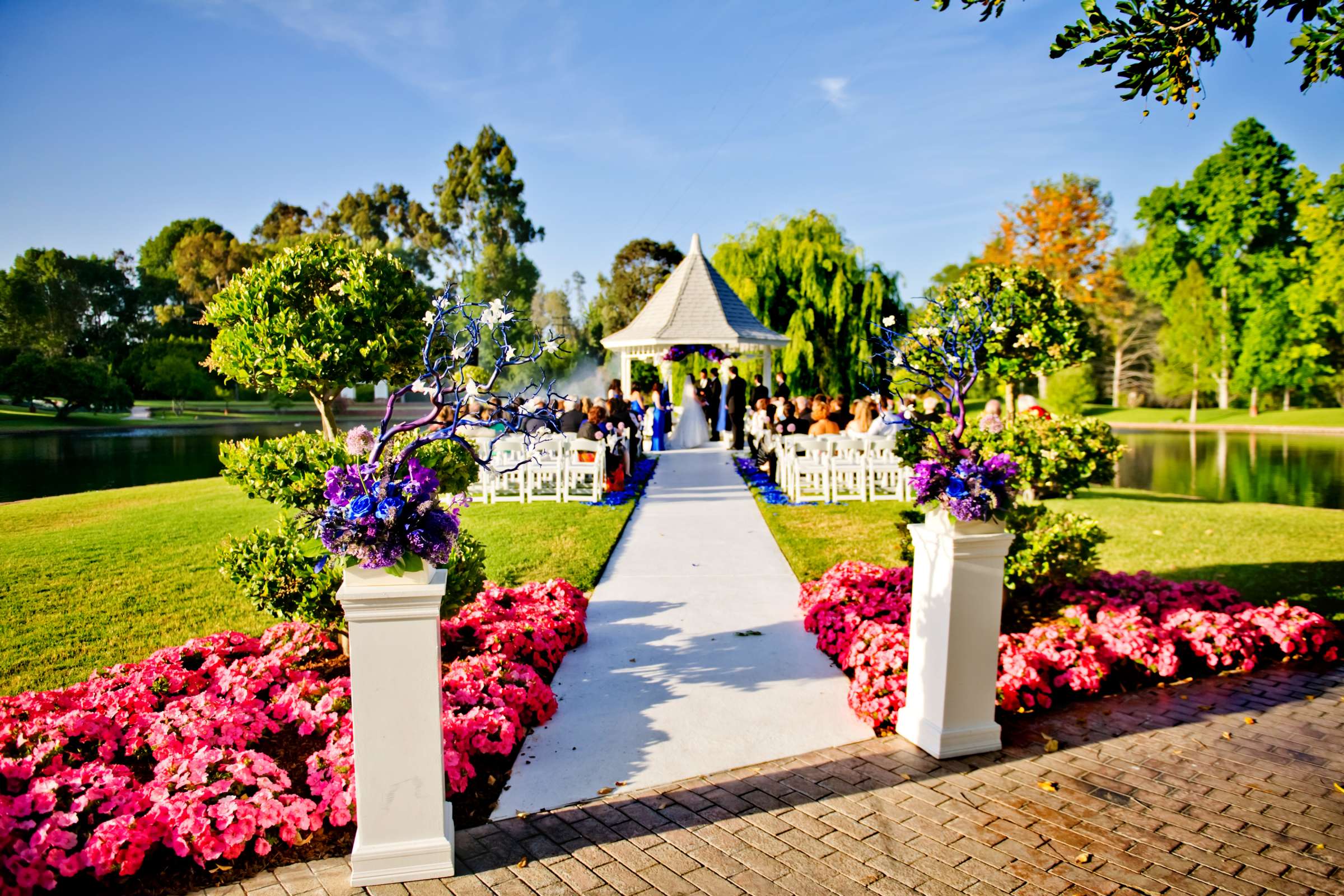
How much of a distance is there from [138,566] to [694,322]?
1347 centimetres

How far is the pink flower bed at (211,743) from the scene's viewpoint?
300cm

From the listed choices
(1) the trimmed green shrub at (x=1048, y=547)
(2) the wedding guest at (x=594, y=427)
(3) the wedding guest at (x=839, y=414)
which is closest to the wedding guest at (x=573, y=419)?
(2) the wedding guest at (x=594, y=427)

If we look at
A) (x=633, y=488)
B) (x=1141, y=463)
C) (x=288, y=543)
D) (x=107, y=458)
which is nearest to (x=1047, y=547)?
(x=288, y=543)

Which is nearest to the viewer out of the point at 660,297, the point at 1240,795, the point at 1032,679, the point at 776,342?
the point at 1240,795

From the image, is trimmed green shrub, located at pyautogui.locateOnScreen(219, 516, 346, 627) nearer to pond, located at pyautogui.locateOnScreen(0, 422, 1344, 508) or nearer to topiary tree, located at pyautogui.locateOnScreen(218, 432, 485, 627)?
topiary tree, located at pyautogui.locateOnScreen(218, 432, 485, 627)

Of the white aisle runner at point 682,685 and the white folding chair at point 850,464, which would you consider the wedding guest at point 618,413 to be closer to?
the white folding chair at point 850,464

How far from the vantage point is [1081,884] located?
290cm

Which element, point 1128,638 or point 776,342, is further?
point 776,342

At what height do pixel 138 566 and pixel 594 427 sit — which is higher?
pixel 594 427

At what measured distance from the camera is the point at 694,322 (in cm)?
1947

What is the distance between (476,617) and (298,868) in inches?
95.1

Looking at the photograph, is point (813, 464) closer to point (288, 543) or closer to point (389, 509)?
point (288, 543)

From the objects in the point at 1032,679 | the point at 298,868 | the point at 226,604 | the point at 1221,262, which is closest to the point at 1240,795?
the point at 1032,679

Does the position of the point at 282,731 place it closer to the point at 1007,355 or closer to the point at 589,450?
the point at 589,450
